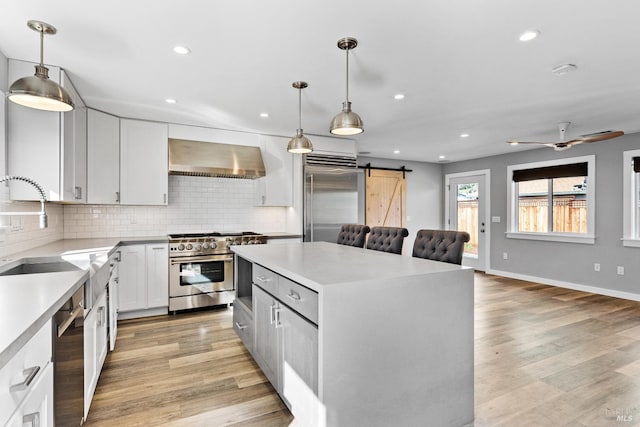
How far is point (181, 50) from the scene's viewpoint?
8.07ft

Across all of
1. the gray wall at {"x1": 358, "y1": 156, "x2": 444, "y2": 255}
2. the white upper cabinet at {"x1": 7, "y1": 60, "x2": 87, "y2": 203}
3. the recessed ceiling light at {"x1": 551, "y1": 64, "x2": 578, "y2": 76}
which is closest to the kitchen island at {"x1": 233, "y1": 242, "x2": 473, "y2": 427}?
the recessed ceiling light at {"x1": 551, "y1": 64, "x2": 578, "y2": 76}

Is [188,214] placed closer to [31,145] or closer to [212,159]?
[212,159]

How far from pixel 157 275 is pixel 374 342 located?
3228 millimetres

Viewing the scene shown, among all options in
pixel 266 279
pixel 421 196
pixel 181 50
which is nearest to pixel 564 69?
pixel 266 279

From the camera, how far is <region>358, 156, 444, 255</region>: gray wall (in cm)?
760

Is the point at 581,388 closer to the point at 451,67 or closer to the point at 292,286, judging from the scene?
the point at 292,286

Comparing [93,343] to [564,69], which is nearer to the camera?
[93,343]

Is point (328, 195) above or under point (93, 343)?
above

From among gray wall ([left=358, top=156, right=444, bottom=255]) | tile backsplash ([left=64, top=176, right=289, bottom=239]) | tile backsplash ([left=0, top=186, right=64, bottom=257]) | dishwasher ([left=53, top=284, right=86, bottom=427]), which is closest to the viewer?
dishwasher ([left=53, top=284, right=86, bottom=427])

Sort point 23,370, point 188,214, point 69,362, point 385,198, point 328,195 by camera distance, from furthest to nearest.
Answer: point 385,198 < point 328,195 < point 188,214 < point 69,362 < point 23,370

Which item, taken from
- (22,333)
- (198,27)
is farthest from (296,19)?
(22,333)

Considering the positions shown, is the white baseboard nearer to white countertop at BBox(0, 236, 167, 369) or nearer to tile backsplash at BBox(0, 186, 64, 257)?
white countertop at BBox(0, 236, 167, 369)

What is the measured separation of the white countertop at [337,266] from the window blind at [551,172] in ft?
15.9

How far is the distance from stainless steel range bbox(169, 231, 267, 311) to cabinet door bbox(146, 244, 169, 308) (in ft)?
0.18
